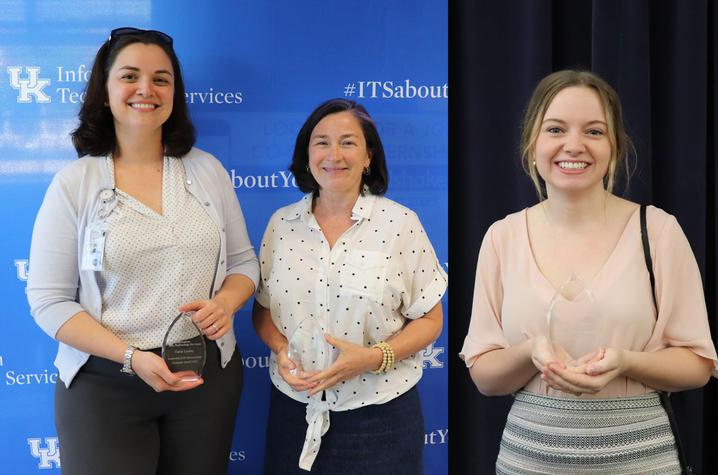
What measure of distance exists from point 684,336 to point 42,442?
2433 millimetres

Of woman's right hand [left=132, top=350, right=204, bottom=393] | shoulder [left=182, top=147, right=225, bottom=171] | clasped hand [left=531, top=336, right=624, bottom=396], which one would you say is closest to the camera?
clasped hand [left=531, top=336, right=624, bottom=396]

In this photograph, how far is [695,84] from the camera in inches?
120

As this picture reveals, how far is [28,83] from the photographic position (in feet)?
8.98

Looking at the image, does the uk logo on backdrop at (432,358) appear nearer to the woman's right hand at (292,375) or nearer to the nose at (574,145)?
the woman's right hand at (292,375)

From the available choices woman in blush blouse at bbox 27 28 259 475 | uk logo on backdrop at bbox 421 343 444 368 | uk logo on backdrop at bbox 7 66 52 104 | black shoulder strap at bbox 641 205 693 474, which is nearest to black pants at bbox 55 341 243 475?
woman in blush blouse at bbox 27 28 259 475

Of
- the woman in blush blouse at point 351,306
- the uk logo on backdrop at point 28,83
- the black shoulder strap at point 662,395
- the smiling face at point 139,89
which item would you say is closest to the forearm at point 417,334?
the woman in blush blouse at point 351,306

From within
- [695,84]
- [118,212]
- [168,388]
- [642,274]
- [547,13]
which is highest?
[547,13]

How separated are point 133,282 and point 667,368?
5.03 feet

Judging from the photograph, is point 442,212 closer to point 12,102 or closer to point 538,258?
point 538,258

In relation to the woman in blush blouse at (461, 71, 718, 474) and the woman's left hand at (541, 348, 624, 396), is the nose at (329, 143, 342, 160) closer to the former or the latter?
the woman in blush blouse at (461, 71, 718, 474)

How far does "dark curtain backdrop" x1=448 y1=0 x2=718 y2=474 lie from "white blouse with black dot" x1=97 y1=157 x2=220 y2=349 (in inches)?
53.7

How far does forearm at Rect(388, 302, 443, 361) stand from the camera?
229 cm

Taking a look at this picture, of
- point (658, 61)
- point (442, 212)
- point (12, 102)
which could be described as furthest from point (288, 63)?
point (658, 61)

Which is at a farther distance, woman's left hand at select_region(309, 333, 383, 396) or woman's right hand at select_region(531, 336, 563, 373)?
woman's left hand at select_region(309, 333, 383, 396)
